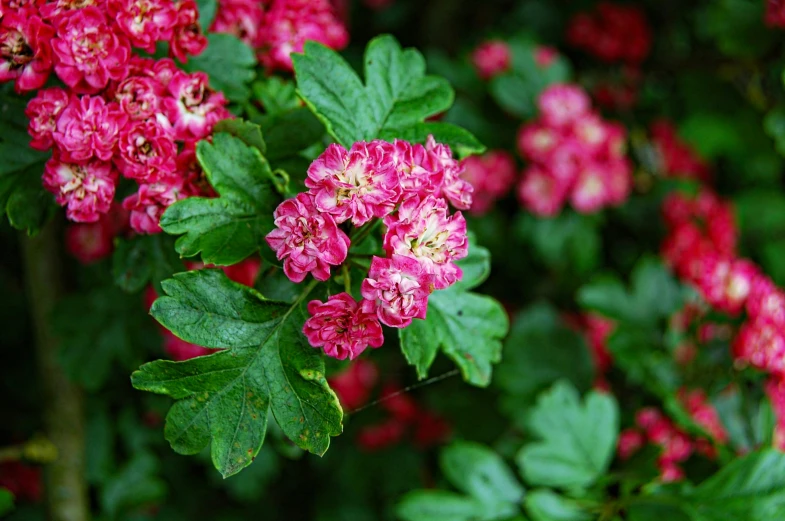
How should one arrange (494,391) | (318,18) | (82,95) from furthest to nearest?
1. (494,391)
2. (318,18)
3. (82,95)

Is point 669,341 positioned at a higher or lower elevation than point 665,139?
lower

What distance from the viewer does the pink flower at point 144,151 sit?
0.99 meters

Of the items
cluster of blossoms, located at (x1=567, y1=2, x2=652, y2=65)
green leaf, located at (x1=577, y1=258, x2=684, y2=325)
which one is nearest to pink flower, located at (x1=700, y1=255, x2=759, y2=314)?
green leaf, located at (x1=577, y1=258, x2=684, y2=325)

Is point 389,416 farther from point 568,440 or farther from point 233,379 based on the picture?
point 233,379

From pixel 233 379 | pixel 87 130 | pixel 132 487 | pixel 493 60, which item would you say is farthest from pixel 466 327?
pixel 493 60

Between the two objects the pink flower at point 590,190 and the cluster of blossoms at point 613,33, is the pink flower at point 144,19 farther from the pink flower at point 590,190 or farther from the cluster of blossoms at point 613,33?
the cluster of blossoms at point 613,33

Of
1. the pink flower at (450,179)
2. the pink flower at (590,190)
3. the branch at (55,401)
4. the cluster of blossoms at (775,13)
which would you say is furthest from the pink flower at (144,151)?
the cluster of blossoms at (775,13)

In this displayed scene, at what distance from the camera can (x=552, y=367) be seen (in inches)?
84.7

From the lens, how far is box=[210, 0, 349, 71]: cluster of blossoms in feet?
4.09

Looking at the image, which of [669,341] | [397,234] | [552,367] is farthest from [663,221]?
[397,234]

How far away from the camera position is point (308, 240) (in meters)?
0.91

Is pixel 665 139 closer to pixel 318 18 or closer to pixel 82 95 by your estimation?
pixel 318 18

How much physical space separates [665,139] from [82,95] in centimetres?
221

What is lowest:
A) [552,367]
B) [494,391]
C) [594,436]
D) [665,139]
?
[494,391]
